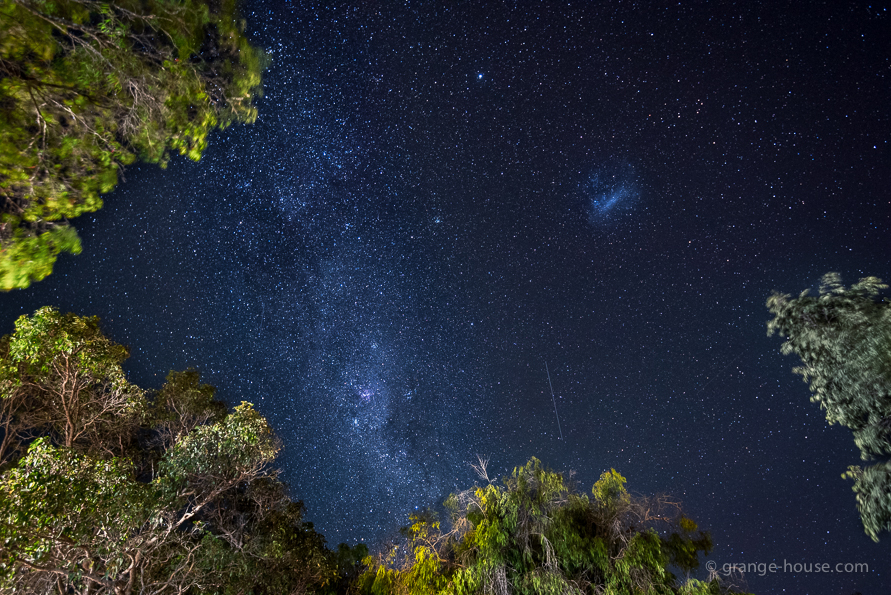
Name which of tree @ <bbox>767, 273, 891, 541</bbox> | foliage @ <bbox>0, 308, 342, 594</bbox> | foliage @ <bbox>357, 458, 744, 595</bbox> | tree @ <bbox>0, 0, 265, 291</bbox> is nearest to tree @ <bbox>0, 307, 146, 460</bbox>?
foliage @ <bbox>0, 308, 342, 594</bbox>

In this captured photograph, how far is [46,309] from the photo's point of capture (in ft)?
21.6

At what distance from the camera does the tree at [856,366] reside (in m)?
6.57

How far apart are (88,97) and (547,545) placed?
11.2 meters

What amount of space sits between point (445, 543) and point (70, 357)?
958cm

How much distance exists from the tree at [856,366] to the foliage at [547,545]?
383cm

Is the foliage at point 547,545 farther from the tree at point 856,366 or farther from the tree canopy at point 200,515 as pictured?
the tree at point 856,366

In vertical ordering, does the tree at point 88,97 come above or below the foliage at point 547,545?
above

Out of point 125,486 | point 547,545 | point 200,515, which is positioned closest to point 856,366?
point 547,545

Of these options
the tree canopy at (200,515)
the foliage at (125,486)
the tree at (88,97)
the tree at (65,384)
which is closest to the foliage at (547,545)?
the tree canopy at (200,515)

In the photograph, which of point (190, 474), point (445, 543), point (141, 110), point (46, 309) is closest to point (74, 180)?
point (141, 110)

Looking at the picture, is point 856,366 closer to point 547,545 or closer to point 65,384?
point 547,545

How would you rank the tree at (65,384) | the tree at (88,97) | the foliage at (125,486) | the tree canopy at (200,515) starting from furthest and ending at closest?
the tree at (65,384) < the tree canopy at (200,515) < the foliage at (125,486) < the tree at (88,97)

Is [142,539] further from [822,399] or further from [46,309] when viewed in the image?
[822,399]

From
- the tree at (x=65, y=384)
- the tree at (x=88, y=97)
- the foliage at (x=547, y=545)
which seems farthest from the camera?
the foliage at (x=547, y=545)
